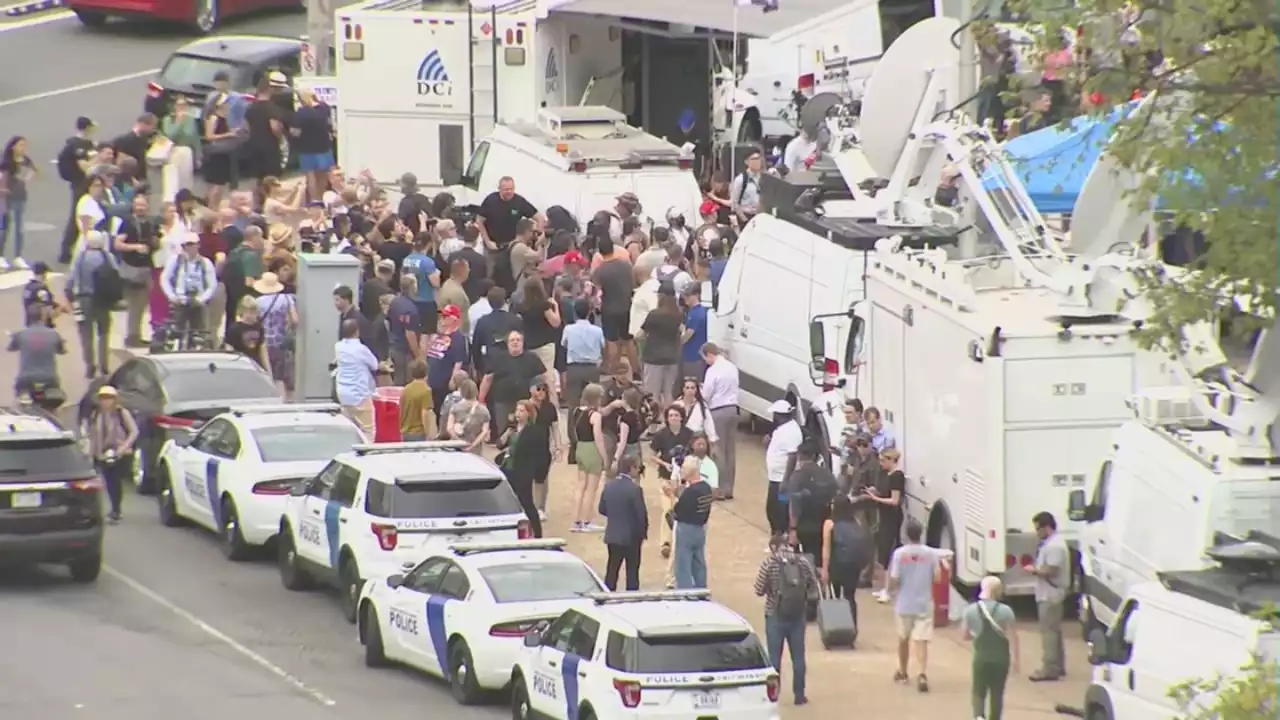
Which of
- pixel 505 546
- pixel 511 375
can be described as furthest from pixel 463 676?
pixel 511 375

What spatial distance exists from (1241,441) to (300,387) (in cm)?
1235

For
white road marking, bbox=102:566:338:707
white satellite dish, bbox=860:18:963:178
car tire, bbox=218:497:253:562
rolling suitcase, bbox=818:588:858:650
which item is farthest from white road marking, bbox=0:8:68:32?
rolling suitcase, bbox=818:588:858:650

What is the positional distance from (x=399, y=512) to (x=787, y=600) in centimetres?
361

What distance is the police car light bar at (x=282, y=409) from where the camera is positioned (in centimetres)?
2536

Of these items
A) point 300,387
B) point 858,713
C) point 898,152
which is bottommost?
point 858,713

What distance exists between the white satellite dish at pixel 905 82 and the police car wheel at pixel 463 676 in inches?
363

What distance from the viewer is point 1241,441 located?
1975cm

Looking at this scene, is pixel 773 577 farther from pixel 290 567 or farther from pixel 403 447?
pixel 290 567

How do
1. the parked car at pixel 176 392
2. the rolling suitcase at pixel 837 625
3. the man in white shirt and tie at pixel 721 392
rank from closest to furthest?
the rolling suitcase at pixel 837 625 → the man in white shirt and tie at pixel 721 392 → the parked car at pixel 176 392

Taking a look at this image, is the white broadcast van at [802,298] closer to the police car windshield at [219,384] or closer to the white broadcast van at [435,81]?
the police car windshield at [219,384]

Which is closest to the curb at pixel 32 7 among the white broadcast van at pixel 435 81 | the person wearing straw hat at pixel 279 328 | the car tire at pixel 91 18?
the car tire at pixel 91 18

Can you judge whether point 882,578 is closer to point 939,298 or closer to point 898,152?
point 939,298

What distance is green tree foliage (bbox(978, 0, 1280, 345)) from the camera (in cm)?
1641

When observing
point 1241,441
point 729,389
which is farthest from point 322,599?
point 1241,441
